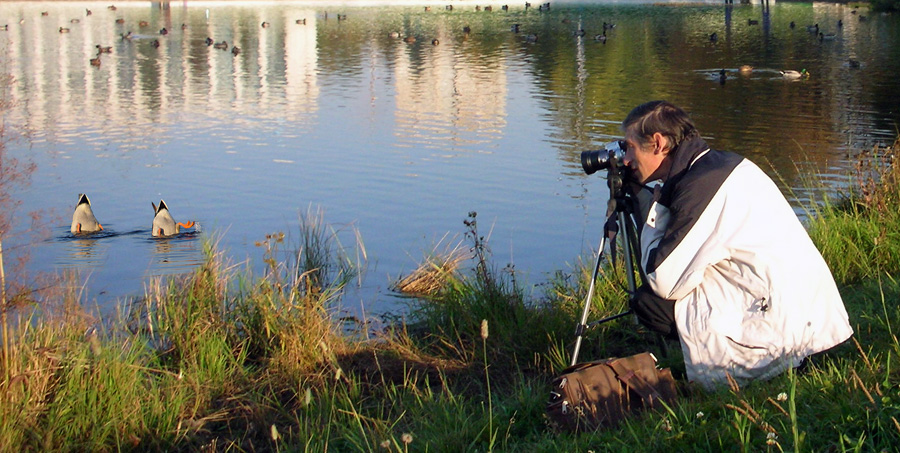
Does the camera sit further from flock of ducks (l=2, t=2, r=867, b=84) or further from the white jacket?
flock of ducks (l=2, t=2, r=867, b=84)

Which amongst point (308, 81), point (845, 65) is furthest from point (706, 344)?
point (845, 65)

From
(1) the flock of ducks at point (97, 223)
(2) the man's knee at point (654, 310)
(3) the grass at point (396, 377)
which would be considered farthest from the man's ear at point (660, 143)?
(1) the flock of ducks at point (97, 223)

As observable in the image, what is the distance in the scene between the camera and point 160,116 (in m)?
17.5

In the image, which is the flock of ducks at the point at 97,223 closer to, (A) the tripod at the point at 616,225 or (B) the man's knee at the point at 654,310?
(A) the tripod at the point at 616,225

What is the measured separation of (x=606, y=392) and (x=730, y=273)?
67 centimetres

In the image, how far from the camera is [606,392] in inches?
142

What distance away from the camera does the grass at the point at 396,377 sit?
3117 mm

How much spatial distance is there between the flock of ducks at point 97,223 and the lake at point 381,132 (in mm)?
119

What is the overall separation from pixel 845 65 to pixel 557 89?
921cm

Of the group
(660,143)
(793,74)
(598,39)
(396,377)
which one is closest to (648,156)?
(660,143)

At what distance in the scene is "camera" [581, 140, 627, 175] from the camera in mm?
4105

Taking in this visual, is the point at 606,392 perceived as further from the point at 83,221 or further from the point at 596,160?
the point at 83,221

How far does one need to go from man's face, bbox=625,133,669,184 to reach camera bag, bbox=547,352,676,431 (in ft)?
2.57

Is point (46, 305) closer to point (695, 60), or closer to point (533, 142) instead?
point (533, 142)
